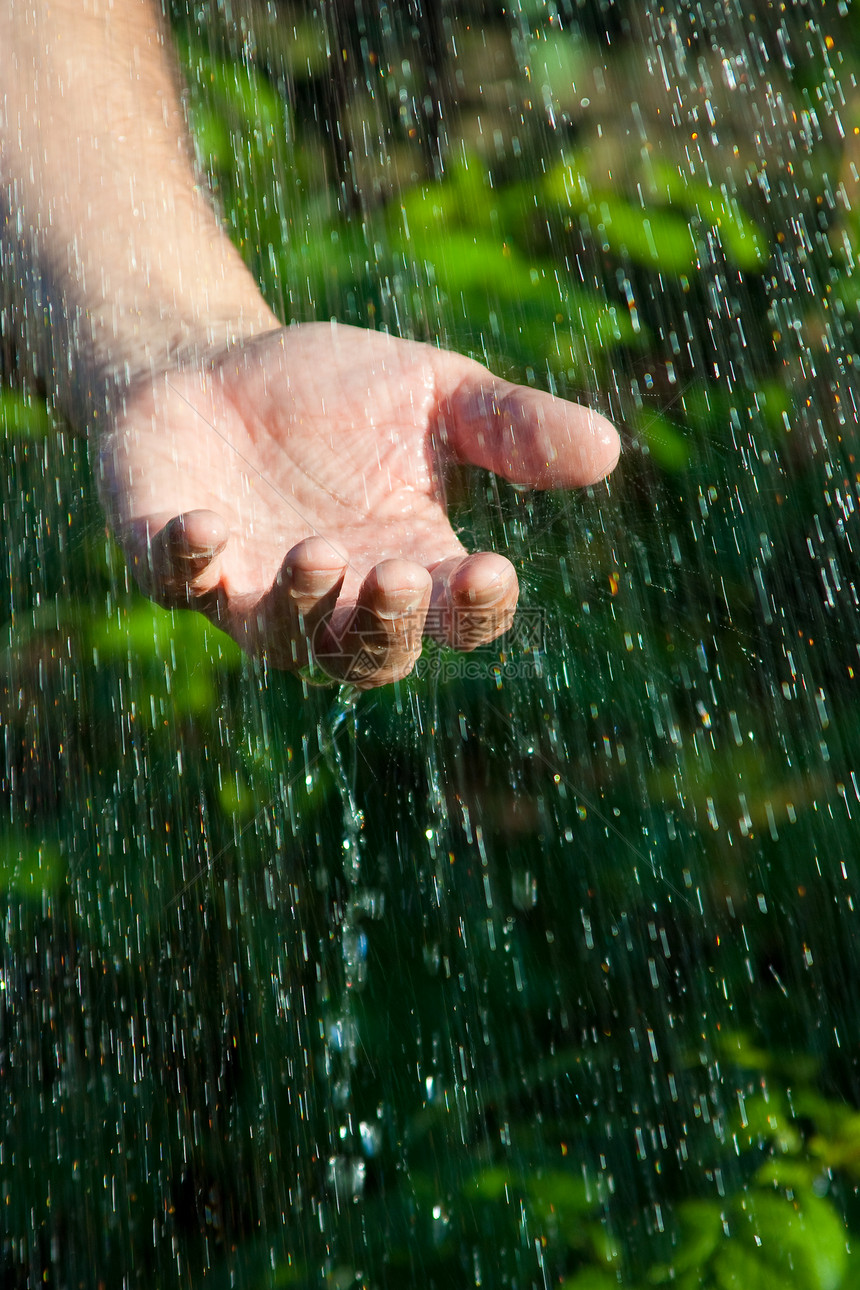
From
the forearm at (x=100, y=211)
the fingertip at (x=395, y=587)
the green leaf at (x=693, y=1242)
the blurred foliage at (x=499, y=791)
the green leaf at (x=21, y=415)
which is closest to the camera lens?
the fingertip at (x=395, y=587)

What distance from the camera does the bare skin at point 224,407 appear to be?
960mm

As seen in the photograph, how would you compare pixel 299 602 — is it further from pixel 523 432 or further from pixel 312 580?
pixel 523 432

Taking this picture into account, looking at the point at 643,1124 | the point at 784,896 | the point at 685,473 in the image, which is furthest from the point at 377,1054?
the point at 685,473

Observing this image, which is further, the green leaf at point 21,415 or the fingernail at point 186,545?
the green leaf at point 21,415

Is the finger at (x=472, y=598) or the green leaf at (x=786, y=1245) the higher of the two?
the finger at (x=472, y=598)

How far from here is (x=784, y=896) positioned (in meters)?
1.25

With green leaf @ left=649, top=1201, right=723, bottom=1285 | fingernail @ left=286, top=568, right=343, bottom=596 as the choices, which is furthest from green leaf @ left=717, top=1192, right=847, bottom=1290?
fingernail @ left=286, top=568, right=343, bottom=596

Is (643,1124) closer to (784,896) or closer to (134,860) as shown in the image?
(784,896)

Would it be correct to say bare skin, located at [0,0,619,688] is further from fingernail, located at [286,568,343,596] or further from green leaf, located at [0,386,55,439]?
green leaf, located at [0,386,55,439]

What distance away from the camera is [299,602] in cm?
93

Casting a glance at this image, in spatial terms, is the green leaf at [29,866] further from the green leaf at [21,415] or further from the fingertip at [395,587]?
the fingertip at [395,587]

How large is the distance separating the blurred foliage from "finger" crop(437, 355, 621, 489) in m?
0.15

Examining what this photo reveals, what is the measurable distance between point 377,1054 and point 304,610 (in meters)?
0.78

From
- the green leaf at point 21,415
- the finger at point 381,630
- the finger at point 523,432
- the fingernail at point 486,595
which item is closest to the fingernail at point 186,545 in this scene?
the finger at point 381,630
